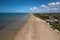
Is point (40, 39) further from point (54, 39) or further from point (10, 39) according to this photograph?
point (10, 39)

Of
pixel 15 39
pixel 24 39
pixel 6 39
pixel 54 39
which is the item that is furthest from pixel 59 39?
pixel 6 39

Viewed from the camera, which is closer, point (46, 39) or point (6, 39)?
point (46, 39)

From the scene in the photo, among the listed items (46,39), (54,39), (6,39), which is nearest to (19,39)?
(6,39)

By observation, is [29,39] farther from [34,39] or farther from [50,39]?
[50,39]

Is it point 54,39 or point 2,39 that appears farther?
point 2,39

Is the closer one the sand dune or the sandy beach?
the sand dune

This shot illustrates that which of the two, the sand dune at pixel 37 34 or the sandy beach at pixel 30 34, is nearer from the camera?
the sand dune at pixel 37 34

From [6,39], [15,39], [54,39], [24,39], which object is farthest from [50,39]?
[6,39]

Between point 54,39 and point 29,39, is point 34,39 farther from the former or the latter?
point 54,39
